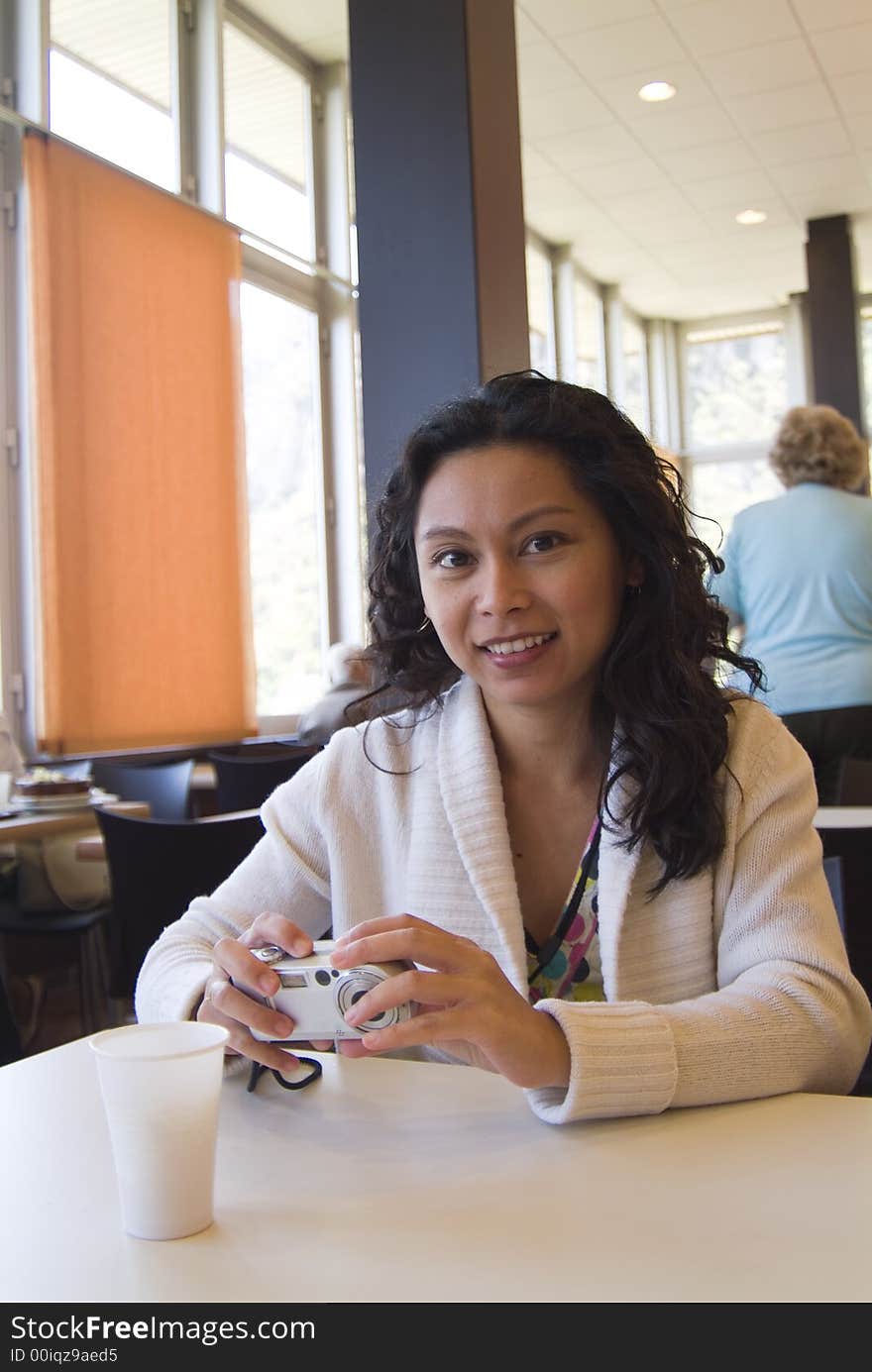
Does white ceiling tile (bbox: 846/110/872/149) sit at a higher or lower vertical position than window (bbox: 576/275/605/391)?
higher

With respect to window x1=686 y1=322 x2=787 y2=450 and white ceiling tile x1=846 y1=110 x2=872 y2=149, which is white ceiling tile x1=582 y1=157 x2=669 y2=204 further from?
window x1=686 y1=322 x2=787 y2=450

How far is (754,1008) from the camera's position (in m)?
1.09

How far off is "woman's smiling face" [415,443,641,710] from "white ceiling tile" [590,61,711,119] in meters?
5.78

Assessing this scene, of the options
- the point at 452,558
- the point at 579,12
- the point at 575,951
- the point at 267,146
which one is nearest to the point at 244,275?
the point at 267,146

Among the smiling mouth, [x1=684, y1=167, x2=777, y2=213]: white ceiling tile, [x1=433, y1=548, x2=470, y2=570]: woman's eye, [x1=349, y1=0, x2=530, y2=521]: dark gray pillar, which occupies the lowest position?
the smiling mouth

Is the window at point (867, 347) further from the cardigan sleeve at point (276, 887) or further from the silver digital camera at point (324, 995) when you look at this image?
the silver digital camera at point (324, 995)

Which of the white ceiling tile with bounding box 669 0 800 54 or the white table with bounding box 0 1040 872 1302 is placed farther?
the white ceiling tile with bounding box 669 0 800 54

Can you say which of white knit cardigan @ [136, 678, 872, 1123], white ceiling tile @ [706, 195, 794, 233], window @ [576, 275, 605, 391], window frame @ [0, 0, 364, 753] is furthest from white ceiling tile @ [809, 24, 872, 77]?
white knit cardigan @ [136, 678, 872, 1123]

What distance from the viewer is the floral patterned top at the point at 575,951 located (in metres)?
1.33

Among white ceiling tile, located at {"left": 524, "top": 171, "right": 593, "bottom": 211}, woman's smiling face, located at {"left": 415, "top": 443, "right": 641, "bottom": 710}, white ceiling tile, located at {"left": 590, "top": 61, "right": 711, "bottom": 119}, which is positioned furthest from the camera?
white ceiling tile, located at {"left": 524, "top": 171, "right": 593, "bottom": 211}

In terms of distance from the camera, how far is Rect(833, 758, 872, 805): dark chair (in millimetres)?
2699

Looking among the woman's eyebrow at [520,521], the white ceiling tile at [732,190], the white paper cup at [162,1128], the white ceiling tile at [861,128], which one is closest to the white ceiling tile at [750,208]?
the white ceiling tile at [732,190]

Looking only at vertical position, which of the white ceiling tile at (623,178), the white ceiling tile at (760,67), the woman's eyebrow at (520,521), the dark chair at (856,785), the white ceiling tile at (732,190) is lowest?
the dark chair at (856,785)

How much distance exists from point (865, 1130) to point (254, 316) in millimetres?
5930
